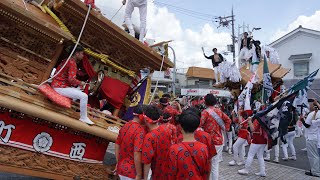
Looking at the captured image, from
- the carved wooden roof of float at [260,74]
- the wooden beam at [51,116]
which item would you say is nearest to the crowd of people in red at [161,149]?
the wooden beam at [51,116]

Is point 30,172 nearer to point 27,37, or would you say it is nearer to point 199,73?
point 27,37

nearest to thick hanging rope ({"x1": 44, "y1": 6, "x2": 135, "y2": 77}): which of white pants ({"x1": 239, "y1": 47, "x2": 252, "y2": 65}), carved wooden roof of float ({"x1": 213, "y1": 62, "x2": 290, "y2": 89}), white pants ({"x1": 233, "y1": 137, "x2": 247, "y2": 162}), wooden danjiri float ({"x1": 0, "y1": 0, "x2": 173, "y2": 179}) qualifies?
wooden danjiri float ({"x1": 0, "y1": 0, "x2": 173, "y2": 179})

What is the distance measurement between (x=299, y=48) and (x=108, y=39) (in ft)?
79.3

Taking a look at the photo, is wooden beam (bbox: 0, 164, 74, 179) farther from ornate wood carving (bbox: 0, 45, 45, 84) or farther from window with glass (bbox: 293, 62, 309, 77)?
window with glass (bbox: 293, 62, 309, 77)

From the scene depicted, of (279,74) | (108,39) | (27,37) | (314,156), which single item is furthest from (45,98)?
(279,74)

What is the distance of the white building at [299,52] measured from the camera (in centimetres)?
Result: 2394

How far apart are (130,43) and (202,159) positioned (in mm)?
3320

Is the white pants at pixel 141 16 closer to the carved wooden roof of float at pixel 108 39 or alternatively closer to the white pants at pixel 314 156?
the carved wooden roof of float at pixel 108 39

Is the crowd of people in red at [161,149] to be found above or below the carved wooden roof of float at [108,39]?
below

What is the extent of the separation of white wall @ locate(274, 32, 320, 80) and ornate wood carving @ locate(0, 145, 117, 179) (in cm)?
2315

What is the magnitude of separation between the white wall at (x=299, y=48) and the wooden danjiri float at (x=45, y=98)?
22618 mm

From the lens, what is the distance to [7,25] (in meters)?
4.16

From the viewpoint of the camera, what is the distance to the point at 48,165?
4457 mm

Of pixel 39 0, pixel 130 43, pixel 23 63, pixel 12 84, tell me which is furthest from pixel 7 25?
pixel 130 43
